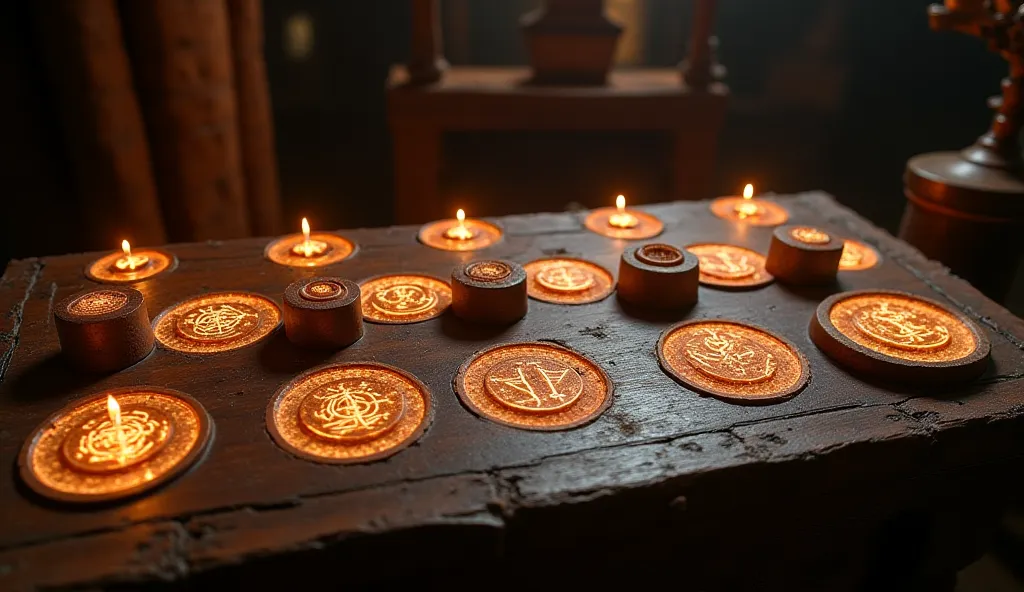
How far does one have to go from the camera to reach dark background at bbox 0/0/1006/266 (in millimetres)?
4922

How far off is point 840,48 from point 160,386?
545 cm

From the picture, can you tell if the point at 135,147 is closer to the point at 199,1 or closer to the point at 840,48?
the point at 199,1

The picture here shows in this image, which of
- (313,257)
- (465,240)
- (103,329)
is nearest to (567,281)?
(465,240)

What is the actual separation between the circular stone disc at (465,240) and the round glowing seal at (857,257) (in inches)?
55.3

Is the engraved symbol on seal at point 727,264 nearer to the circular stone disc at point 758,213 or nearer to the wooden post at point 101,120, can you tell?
the circular stone disc at point 758,213

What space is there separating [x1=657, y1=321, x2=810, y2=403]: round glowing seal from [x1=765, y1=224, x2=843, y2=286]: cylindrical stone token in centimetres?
43

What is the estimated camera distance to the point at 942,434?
1.77 m

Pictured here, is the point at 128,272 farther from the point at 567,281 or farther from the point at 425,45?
the point at 425,45

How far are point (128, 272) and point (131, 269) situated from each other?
2cm

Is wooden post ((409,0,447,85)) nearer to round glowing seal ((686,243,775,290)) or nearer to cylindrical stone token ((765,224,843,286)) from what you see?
round glowing seal ((686,243,775,290))

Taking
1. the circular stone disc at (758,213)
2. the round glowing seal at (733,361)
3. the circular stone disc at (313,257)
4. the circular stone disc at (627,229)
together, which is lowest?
the round glowing seal at (733,361)

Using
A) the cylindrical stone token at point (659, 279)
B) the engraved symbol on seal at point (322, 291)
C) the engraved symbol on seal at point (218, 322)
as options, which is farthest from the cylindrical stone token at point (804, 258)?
the engraved symbol on seal at point (218, 322)

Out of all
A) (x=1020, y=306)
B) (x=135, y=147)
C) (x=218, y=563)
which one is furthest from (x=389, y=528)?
(x=1020, y=306)

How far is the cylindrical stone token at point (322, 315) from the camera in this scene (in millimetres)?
1962
